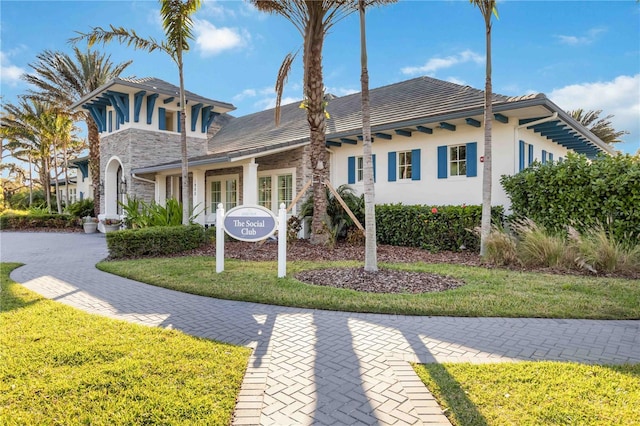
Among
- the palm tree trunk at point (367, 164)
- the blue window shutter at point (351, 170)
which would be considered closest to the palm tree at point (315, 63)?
the palm tree trunk at point (367, 164)

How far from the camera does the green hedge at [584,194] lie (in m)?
8.48

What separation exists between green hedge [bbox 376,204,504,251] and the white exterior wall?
95cm

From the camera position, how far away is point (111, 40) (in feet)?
38.3

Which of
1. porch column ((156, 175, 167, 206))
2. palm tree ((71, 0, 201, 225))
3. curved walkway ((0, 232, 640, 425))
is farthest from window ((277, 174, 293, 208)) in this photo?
curved walkway ((0, 232, 640, 425))

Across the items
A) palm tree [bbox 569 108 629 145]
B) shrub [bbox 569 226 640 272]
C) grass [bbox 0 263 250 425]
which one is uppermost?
palm tree [bbox 569 108 629 145]

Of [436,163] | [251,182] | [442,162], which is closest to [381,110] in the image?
[436,163]

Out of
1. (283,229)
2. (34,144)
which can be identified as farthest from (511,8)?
(34,144)

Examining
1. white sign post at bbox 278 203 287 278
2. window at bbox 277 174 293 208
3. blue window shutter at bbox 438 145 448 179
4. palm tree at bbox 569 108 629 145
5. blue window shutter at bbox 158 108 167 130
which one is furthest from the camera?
palm tree at bbox 569 108 629 145

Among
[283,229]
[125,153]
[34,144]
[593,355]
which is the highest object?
[34,144]

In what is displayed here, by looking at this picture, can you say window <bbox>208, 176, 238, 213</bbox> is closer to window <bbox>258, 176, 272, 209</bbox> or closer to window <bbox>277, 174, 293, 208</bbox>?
window <bbox>258, 176, 272, 209</bbox>

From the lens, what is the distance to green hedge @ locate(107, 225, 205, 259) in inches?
409

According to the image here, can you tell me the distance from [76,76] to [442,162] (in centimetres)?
1989

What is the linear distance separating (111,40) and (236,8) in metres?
3.91

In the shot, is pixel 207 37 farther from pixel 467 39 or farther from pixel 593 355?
pixel 593 355
